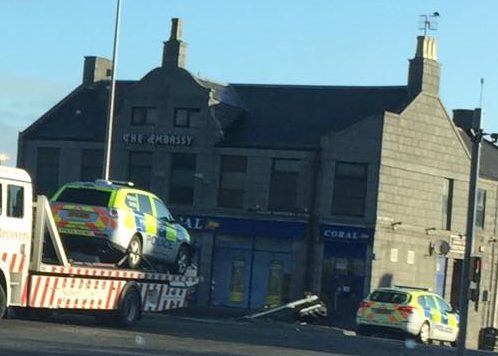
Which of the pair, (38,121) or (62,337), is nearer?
(62,337)

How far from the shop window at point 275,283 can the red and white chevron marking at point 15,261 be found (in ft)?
81.3

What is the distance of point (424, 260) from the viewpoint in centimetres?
Result: 4506

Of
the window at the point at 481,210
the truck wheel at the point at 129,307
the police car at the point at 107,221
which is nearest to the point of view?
the police car at the point at 107,221

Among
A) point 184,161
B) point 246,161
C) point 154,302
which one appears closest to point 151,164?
point 184,161

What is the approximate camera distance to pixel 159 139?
44.9 metres

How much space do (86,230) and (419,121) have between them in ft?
86.4

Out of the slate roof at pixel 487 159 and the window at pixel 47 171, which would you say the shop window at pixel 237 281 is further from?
the slate roof at pixel 487 159

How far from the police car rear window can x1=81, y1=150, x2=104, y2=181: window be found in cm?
1824

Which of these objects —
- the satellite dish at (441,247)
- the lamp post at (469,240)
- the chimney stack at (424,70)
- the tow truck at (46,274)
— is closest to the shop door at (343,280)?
the satellite dish at (441,247)

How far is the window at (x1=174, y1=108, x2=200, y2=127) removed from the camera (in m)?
44.9

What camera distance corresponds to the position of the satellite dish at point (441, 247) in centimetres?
4366

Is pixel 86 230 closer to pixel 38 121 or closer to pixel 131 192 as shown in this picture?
pixel 131 192

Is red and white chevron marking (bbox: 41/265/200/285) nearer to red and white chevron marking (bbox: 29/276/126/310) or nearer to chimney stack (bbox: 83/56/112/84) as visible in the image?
red and white chevron marking (bbox: 29/276/126/310)

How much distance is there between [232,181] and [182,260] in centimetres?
2030
